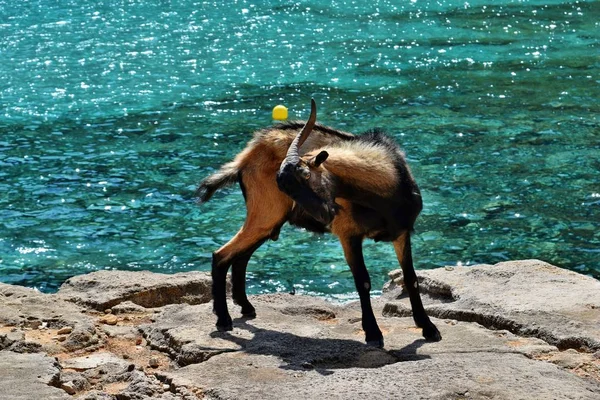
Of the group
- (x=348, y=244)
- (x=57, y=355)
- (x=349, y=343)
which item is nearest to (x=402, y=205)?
(x=348, y=244)

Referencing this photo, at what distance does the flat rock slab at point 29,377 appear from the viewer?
5242 mm

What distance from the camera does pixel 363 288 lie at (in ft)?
21.0

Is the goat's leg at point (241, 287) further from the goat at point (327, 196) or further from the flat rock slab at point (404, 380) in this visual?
the flat rock slab at point (404, 380)

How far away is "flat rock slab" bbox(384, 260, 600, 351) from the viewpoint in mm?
6405

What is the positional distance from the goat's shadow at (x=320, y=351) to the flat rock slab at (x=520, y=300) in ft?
2.21

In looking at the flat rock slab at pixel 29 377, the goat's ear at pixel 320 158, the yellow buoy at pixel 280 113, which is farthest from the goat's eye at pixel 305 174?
the yellow buoy at pixel 280 113

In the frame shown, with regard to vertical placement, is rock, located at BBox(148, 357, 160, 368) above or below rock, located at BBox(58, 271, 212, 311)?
above

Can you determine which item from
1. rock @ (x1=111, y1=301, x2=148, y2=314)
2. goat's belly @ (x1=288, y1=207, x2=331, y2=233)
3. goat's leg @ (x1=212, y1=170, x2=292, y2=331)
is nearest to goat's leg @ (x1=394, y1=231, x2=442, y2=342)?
goat's belly @ (x1=288, y1=207, x2=331, y2=233)

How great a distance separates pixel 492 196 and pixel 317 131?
5.13 metres

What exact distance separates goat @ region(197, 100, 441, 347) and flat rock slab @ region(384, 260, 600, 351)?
0.55m

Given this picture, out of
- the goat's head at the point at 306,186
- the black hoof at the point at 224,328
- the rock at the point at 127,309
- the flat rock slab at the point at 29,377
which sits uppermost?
the goat's head at the point at 306,186

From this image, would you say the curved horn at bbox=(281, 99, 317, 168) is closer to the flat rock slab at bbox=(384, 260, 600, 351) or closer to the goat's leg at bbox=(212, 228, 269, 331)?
the goat's leg at bbox=(212, 228, 269, 331)

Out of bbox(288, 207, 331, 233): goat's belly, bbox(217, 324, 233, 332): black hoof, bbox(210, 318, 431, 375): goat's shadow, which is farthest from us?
bbox(288, 207, 331, 233): goat's belly

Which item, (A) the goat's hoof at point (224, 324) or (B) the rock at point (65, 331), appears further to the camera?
(B) the rock at point (65, 331)
